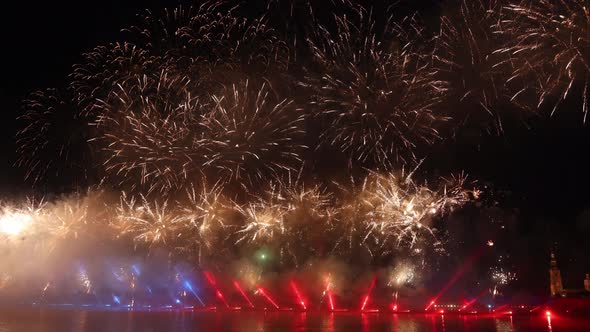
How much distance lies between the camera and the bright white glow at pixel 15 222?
30891 mm

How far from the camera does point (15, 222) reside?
3138 centimetres

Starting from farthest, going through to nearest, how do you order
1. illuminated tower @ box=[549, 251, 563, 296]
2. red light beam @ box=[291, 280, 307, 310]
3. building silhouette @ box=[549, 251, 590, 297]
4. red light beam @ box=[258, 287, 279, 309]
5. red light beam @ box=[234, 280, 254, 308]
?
red light beam @ box=[234, 280, 254, 308] → red light beam @ box=[258, 287, 279, 309] → red light beam @ box=[291, 280, 307, 310] → illuminated tower @ box=[549, 251, 563, 296] → building silhouette @ box=[549, 251, 590, 297]

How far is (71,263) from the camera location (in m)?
32.1

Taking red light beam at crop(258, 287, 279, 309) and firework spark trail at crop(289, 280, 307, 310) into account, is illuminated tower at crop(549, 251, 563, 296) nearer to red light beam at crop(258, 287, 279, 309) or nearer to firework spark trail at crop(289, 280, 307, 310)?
firework spark trail at crop(289, 280, 307, 310)

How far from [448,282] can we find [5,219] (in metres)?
25.8

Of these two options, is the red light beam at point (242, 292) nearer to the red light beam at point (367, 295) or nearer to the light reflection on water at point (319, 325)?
the red light beam at point (367, 295)

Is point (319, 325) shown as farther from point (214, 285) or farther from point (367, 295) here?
point (214, 285)

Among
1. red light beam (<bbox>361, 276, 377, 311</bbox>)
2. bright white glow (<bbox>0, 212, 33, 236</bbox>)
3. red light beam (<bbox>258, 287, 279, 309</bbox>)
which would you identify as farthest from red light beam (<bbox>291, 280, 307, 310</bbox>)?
bright white glow (<bbox>0, 212, 33, 236</bbox>)

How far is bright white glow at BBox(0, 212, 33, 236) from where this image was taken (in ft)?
101

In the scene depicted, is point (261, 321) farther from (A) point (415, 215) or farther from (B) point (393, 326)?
(A) point (415, 215)

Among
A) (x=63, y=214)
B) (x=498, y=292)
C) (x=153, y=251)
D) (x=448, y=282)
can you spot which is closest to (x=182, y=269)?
(x=153, y=251)

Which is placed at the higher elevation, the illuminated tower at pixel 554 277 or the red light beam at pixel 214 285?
the illuminated tower at pixel 554 277

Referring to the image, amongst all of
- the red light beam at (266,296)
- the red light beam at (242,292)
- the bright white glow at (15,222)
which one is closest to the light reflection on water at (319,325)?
the red light beam at (266,296)

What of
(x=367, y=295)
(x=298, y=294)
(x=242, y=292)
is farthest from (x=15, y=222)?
(x=367, y=295)
